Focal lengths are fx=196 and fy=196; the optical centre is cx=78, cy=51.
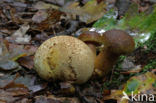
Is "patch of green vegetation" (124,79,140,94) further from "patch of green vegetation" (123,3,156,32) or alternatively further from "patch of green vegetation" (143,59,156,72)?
"patch of green vegetation" (123,3,156,32)

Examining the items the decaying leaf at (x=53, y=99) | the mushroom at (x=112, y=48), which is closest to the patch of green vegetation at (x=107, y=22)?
the mushroom at (x=112, y=48)

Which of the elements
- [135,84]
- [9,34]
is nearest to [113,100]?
[135,84]

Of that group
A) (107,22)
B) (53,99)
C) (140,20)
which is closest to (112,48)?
(53,99)

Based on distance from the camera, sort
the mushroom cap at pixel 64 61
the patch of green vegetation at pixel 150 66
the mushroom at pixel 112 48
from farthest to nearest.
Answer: the patch of green vegetation at pixel 150 66 < the mushroom at pixel 112 48 < the mushroom cap at pixel 64 61

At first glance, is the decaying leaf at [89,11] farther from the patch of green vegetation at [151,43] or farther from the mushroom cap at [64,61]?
the mushroom cap at [64,61]

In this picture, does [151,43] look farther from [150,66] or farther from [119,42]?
[119,42]

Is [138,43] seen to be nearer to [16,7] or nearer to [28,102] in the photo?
[28,102]

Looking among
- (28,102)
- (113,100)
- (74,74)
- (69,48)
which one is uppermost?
(69,48)
